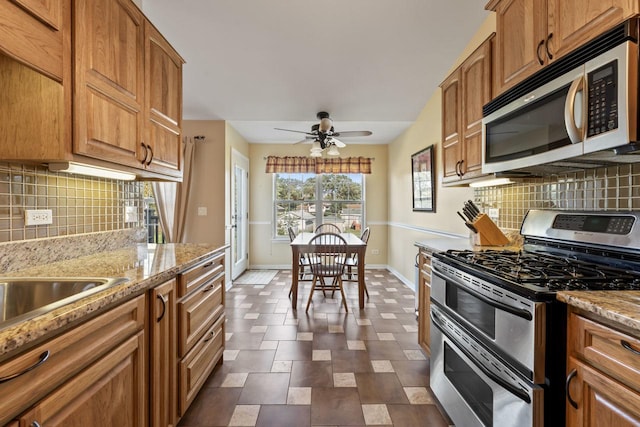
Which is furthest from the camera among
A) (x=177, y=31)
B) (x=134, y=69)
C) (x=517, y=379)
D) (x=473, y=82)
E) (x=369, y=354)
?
(x=177, y=31)

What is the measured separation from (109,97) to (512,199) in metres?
2.60

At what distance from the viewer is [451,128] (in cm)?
245

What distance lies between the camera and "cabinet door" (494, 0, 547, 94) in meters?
1.45

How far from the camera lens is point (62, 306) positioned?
2.82 feet

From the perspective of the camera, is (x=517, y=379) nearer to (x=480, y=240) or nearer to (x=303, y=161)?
(x=480, y=240)

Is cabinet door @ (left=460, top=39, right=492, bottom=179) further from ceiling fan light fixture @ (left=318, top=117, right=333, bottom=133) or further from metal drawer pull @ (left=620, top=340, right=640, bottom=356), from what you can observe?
ceiling fan light fixture @ (left=318, top=117, right=333, bottom=133)

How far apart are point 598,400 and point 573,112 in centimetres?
101

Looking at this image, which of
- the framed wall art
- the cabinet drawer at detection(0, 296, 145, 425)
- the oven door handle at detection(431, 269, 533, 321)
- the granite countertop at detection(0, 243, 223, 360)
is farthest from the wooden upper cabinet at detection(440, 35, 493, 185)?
the cabinet drawer at detection(0, 296, 145, 425)

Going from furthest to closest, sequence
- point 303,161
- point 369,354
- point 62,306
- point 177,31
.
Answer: point 303,161 → point 177,31 → point 369,354 → point 62,306

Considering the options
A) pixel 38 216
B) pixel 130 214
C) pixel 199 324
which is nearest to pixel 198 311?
pixel 199 324

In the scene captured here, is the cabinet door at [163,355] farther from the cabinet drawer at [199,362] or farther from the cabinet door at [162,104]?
the cabinet door at [162,104]

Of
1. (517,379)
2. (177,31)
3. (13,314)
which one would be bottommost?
(517,379)

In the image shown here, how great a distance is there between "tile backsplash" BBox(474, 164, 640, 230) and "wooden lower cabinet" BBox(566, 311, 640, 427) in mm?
848

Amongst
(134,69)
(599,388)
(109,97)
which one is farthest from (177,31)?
(599,388)
